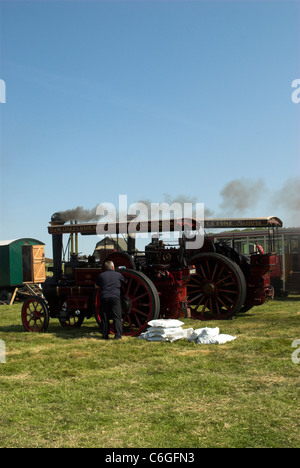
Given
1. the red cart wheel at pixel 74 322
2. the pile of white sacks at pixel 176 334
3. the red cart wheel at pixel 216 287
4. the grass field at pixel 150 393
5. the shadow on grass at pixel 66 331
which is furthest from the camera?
the red cart wheel at pixel 216 287

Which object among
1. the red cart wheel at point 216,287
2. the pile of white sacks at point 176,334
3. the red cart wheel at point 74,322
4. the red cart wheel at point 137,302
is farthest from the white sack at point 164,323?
the red cart wheel at point 216,287

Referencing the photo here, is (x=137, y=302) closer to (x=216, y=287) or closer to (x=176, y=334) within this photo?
(x=176, y=334)

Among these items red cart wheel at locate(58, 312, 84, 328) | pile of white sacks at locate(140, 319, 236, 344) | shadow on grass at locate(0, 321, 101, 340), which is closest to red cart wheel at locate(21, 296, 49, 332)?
shadow on grass at locate(0, 321, 101, 340)

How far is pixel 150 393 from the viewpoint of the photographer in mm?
5320

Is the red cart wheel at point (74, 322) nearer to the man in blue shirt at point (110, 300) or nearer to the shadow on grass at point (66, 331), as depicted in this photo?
the shadow on grass at point (66, 331)

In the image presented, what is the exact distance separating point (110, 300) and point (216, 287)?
3.35 m

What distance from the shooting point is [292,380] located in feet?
18.6

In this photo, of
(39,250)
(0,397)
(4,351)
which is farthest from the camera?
(39,250)

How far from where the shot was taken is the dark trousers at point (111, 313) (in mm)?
8672

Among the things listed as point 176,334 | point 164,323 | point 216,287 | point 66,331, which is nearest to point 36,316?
point 66,331

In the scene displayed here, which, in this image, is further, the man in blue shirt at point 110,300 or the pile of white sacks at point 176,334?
the man in blue shirt at point 110,300
